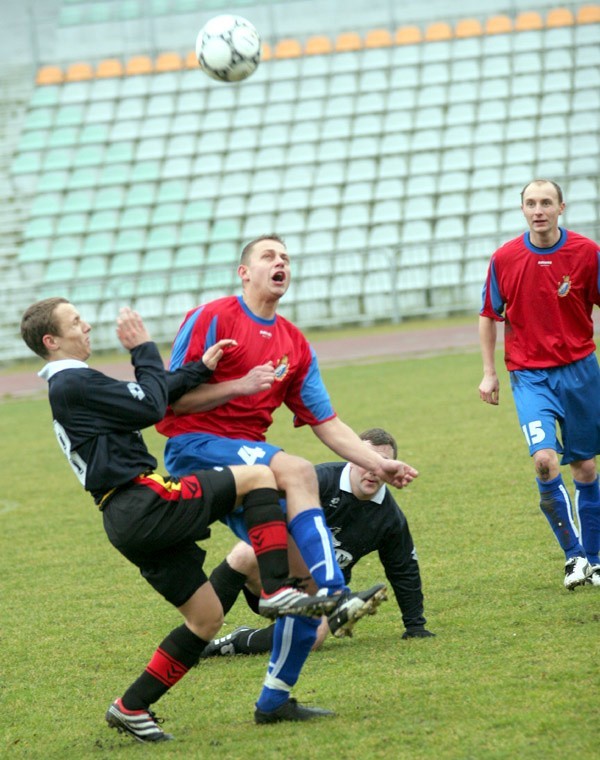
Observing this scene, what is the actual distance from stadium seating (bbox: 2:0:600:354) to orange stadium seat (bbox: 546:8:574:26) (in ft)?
0.14

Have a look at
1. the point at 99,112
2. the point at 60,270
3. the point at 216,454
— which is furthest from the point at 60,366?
the point at 99,112

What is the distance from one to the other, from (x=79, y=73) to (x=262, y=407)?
961 inches

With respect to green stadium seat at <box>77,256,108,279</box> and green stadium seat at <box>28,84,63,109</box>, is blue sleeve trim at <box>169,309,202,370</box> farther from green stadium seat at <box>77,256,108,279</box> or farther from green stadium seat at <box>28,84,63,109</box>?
green stadium seat at <box>28,84,63,109</box>

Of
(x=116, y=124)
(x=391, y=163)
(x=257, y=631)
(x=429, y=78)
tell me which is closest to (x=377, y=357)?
(x=391, y=163)

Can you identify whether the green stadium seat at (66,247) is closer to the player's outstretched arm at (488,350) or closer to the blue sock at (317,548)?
the player's outstretched arm at (488,350)

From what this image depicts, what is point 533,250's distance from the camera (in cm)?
620

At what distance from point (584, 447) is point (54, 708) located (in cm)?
303

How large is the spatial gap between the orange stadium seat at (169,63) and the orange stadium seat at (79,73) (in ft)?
5.23

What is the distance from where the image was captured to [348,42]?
26.2 m

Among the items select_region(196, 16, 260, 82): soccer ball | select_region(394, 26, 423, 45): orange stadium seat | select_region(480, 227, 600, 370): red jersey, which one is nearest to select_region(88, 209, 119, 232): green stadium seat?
select_region(394, 26, 423, 45): orange stadium seat

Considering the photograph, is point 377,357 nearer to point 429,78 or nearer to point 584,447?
point 429,78

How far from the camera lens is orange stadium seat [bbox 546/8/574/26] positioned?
25156 millimetres

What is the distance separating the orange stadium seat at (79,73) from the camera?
27422 millimetres

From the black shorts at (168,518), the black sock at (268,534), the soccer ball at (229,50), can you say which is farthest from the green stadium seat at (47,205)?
the black sock at (268,534)
